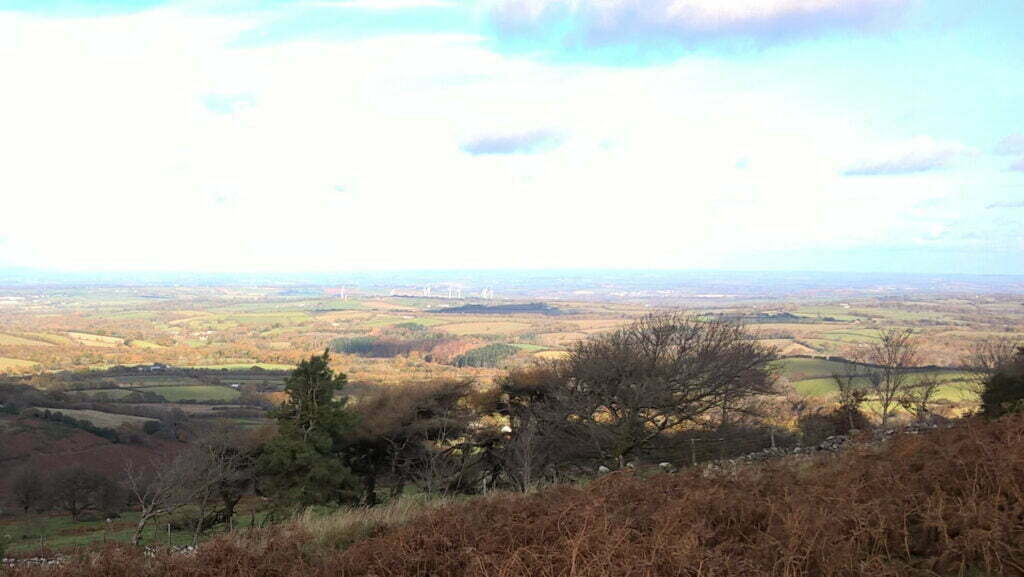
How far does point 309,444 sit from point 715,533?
18064mm

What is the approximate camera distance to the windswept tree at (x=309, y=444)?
2061 cm

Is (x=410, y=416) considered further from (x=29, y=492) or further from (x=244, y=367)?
(x=244, y=367)

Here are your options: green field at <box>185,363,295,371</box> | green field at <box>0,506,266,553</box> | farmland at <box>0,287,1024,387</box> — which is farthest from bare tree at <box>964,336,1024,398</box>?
green field at <box>185,363,295,371</box>

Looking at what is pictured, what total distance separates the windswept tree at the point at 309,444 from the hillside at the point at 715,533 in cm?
1390

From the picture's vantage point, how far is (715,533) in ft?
17.5

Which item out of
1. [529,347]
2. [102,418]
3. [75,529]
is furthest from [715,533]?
Answer: [529,347]

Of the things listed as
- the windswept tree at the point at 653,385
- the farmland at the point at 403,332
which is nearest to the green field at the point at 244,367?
the farmland at the point at 403,332

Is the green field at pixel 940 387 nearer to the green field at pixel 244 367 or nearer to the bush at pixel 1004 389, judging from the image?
the bush at pixel 1004 389

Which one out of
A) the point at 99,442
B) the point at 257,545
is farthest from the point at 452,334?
the point at 257,545

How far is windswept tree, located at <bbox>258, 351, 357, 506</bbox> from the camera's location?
20.6 metres

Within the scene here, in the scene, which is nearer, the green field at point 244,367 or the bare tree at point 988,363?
the bare tree at point 988,363

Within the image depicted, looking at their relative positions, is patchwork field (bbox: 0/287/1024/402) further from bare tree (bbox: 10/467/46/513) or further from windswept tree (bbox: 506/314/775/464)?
bare tree (bbox: 10/467/46/513)

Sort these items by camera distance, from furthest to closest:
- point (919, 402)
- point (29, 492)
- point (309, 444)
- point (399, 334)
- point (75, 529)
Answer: point (399, 334)
point (29, 492)
point (75, 529)
point (919, 402)
point (309, 444)

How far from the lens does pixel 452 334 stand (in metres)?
121
